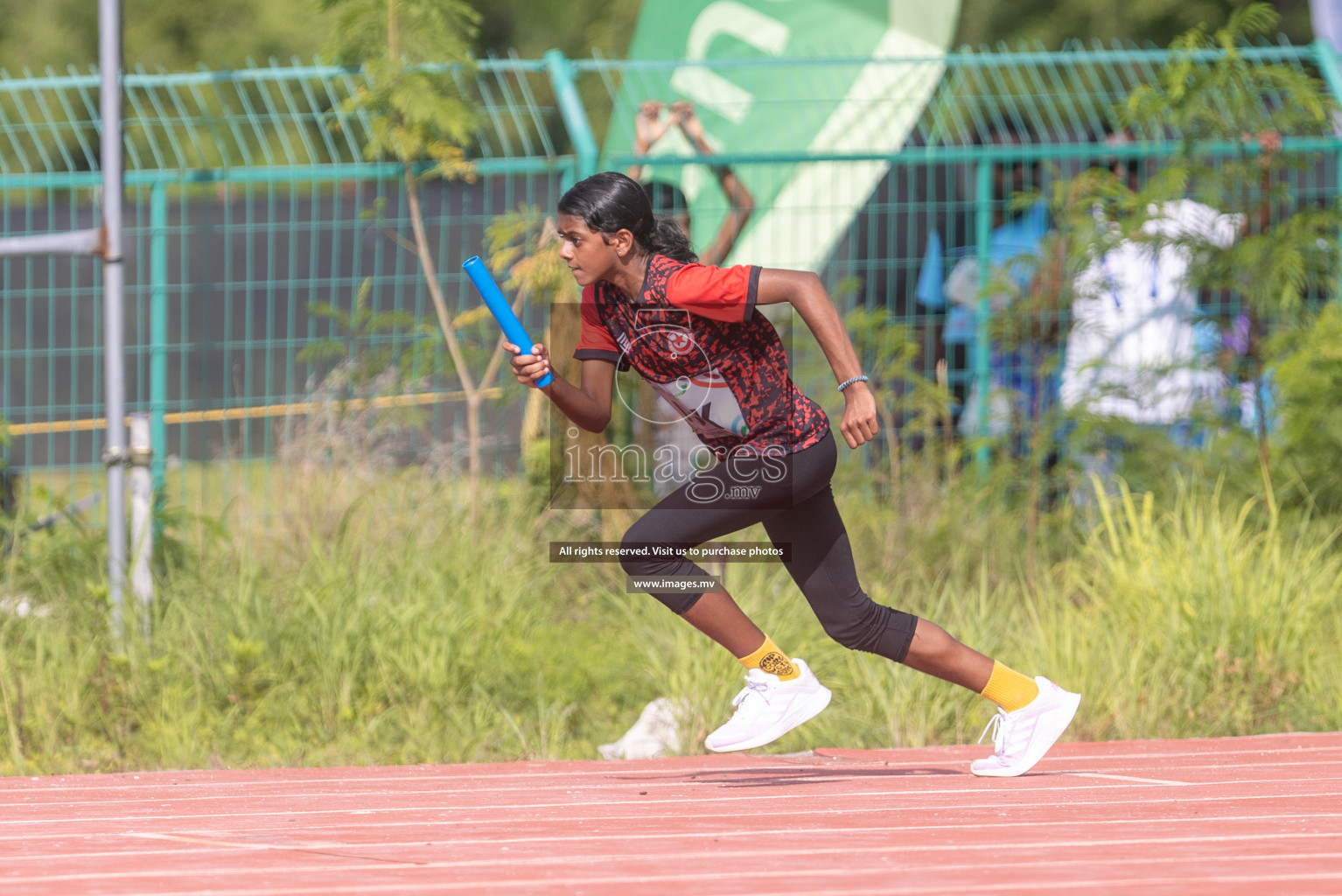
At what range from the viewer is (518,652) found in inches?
241

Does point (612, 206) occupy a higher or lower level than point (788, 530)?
higher

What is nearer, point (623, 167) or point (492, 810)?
point (492, 810)

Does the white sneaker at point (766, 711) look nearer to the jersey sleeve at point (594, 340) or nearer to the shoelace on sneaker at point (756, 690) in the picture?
the shoelace on sneaker at point (756, 690)

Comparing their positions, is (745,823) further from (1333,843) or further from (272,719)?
(272,719)

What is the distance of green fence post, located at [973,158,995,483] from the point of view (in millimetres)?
7734

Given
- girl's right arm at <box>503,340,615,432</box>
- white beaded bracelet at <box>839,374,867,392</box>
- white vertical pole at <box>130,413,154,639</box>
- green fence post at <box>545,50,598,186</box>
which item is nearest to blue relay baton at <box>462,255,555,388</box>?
girl's right arm at <box>503,340,615,432</box>

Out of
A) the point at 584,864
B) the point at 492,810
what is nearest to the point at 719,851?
the point at 584,864

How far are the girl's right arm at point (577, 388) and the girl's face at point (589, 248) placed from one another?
0.26 m

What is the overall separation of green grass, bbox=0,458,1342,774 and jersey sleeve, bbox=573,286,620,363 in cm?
178

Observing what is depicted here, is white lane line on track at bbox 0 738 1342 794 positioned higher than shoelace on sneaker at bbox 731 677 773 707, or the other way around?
shoelace on sneaker at bbox 731 677 773 707

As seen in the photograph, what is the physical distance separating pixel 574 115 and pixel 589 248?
3611 millimetres

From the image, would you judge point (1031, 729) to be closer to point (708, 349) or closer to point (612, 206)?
point (708, 349)

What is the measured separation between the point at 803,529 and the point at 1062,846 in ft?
4.18

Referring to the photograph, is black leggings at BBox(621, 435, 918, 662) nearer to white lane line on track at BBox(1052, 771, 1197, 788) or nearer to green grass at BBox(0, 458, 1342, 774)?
white lane line on track at BBox(1052, 771, 1197, 788)
